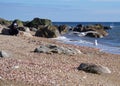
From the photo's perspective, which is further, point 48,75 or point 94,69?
point 94,69

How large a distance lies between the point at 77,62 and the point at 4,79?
8.10 meters

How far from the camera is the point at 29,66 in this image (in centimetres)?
1762

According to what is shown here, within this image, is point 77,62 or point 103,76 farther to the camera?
point 77,62

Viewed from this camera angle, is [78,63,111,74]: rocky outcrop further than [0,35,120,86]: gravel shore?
Yes

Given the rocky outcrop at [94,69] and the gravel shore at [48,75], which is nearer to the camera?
the gravel shore at [48,75]

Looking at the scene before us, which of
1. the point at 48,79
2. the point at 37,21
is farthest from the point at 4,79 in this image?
the point at 37,21

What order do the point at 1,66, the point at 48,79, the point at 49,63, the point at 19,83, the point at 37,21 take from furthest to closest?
1. the point at 37,21
2. the point at 49,63
3. the point at 1,66
4. the point at 48,79
5. the point at 19,83

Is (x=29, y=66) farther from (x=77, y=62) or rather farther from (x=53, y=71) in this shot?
(x=77, y=62)

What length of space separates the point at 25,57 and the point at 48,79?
6.44 metres

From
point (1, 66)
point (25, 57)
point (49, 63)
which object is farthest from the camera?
point (25, 57)

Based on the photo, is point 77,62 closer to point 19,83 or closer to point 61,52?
point 61,52

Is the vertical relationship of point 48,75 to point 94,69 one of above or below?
above

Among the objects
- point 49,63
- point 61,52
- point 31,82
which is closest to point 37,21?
point 61,52

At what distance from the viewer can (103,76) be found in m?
17.7
